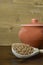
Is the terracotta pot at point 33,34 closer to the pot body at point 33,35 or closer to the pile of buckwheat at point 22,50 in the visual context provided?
the pot body at point 33,35

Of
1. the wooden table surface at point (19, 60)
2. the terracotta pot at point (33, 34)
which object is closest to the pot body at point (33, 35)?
the terracotta pot at point (33, 34)

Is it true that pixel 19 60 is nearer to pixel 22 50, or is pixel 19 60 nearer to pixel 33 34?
pixel 22 50

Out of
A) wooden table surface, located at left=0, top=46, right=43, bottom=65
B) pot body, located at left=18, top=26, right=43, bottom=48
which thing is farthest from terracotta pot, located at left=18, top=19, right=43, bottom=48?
wooden table surface, located at left=0, top=46, right=43, bottom=65

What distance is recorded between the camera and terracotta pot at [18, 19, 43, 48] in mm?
1158

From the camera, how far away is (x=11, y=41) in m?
1.56

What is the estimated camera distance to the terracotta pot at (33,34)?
1.16 meters

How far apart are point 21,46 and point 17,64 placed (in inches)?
7.6

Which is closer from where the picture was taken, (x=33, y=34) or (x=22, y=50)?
(x=22, y=50)

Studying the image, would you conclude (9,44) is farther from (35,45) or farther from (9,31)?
(35,45)

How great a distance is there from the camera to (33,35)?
1165mm

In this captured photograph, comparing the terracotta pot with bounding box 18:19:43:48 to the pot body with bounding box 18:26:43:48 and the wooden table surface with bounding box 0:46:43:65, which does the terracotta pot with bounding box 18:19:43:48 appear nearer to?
the pot body with bounding box 18:26:43:48

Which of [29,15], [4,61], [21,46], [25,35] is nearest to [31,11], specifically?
[29,15]

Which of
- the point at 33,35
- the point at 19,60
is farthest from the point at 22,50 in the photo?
the point at 33,35

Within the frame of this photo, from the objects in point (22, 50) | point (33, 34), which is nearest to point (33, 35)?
point (33, 34)
